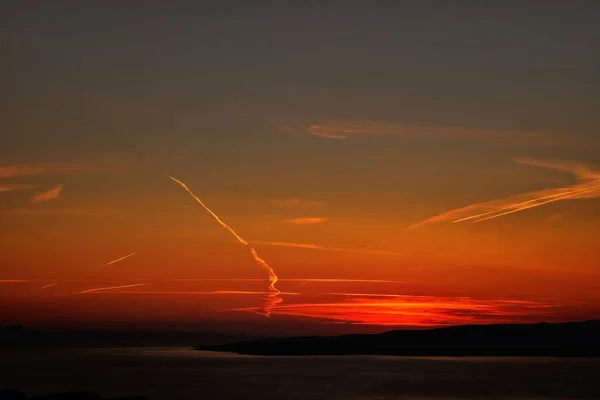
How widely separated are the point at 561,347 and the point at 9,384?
13269 cm

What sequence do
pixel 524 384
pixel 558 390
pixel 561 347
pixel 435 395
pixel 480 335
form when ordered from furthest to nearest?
pixel 480 335 → pixel 561 347 → pixel 524 384 → pixel 558 390 → pixel 435 395

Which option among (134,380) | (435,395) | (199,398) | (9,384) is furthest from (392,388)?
(9,384)

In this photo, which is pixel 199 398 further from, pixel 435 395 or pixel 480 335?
pixel 480 335

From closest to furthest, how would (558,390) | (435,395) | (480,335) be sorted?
(435,395) → (558,390) → (480,335)

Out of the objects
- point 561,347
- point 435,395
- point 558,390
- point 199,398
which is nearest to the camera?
point 199,398

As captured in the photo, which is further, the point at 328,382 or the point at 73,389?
the point at 328,382

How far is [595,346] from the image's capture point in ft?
628

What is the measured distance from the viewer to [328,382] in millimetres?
112000

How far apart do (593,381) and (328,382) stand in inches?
1516

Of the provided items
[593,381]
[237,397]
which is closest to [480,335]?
[593,381]

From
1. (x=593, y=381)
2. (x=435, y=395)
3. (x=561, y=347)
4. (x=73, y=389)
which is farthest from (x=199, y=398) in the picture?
(x=561, y=347)

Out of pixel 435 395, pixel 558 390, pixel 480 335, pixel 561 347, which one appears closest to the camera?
pixel 435 395

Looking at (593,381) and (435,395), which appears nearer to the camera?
(435,395)

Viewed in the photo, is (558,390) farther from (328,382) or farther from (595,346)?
(595,346)
